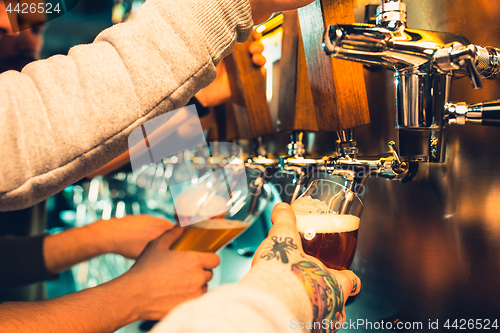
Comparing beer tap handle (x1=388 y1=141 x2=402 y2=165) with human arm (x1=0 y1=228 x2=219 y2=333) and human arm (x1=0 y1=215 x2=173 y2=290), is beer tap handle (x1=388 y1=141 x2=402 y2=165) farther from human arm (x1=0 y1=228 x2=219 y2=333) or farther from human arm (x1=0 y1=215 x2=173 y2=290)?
human arm (x1=0 y1=215 x2=173 y2=290)

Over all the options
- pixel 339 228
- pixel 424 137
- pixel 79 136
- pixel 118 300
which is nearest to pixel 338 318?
pixel 339 228

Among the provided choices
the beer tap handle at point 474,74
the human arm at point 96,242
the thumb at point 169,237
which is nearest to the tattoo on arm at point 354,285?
the beer tap handle at point 474,74

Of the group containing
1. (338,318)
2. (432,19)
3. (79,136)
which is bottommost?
(338,318)

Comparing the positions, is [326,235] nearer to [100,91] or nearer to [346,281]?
[346,281]

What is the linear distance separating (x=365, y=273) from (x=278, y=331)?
614mm

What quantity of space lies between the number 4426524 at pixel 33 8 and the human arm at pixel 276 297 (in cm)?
110

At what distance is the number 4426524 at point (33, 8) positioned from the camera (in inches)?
37.9

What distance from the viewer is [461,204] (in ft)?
2.05

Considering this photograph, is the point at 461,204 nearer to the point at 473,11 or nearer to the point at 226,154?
the point at 473,11

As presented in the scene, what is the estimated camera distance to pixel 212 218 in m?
0.89

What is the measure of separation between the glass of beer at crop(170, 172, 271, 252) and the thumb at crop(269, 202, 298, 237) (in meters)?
0.38

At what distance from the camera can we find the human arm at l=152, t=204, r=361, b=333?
11.9 inches

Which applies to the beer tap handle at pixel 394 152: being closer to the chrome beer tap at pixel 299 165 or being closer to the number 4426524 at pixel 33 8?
the chrome beer tap at pixel 299 165

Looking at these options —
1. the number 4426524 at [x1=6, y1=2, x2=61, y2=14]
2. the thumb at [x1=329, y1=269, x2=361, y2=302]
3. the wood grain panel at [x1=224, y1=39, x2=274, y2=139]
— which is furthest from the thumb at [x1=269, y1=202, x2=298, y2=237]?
the number 4426524 at [x1=6, y1=2, x2=61, y2=14]
